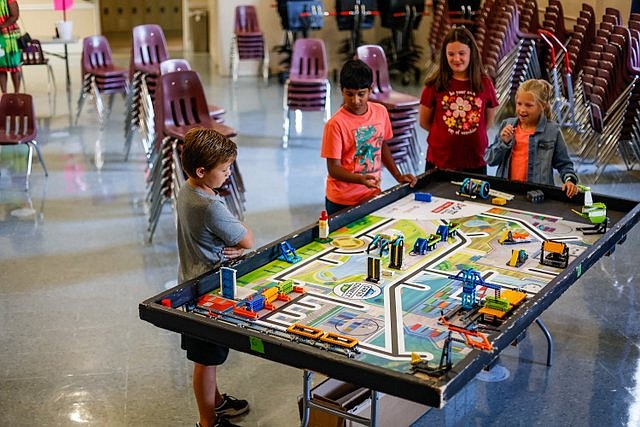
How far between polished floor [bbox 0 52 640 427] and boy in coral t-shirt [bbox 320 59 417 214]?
0.93 m

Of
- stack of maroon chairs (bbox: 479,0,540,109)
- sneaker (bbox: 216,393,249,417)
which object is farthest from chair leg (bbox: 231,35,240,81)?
sneaker (bbox: 216,393,249,417)

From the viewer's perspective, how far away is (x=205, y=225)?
11.6ft

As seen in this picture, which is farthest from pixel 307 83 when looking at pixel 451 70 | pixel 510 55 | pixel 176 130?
pixel 451 70

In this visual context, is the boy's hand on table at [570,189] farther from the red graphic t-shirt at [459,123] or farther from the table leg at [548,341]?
the red graphic t-shirt at [459,123]

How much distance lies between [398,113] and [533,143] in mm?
2901

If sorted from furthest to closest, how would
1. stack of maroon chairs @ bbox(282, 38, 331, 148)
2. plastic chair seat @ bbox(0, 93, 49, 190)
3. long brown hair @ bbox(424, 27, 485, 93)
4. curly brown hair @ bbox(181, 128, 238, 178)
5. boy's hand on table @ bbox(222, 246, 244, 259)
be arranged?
stack of maroon chairs @ bbox(282, 38, 331, 148) < plastic chair seat @ bbox(0, 93, 49, 190) < long brown hair @ bbox(424, 27, 485, 93) < boy's hand on table @ bbox(222, 246, 244, 259) < curly brown hair @ bbox(181, 128, 238, 178)

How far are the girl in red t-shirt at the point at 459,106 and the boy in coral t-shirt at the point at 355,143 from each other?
0.48 metres

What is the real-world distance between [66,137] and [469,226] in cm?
602

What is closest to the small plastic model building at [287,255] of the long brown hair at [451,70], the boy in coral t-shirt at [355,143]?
the boy in coral t-shirt at [355,143]

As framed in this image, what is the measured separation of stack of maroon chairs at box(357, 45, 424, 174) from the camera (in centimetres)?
742

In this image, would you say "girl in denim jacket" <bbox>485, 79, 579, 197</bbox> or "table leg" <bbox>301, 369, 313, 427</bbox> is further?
"girl in denim jacket" <bbox>485, 79, 579, 197</bbox>

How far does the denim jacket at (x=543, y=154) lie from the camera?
15.2ft

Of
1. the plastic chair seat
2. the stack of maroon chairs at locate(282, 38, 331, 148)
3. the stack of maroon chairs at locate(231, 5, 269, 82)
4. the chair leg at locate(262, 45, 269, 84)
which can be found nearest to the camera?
the plastic chair seat

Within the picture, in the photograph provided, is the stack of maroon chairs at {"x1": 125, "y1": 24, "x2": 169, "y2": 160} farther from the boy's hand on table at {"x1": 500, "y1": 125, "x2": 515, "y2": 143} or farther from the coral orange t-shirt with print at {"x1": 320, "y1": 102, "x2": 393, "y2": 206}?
the boy's hand on table at {"x1": 500, "y1": 125, "x2": 515, "y2": 143}
